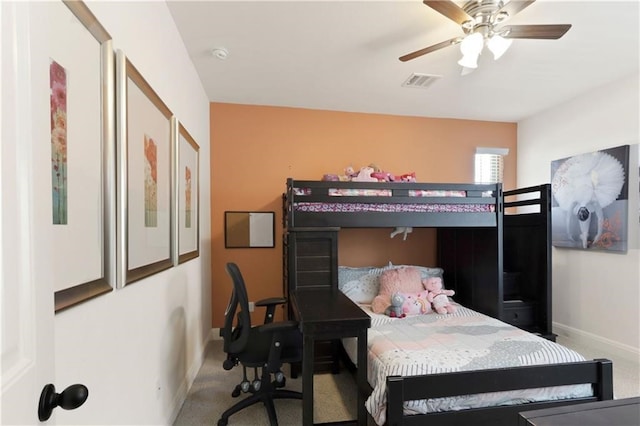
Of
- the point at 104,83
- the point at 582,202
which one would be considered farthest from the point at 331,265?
the point at 582,202

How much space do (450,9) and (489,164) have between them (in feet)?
9.22

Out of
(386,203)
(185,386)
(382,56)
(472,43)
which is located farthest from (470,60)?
(185,386)

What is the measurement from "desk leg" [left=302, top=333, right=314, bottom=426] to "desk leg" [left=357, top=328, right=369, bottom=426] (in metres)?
0.30

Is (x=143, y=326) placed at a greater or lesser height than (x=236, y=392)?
greater

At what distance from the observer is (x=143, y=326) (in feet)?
4.84

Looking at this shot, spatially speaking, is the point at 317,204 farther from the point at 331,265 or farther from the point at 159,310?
the point at 159,310

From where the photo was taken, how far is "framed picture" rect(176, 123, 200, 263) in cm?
209

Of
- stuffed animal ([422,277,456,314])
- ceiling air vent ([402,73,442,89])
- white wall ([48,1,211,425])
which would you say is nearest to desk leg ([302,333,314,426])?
white wall ([48,1,211,425])

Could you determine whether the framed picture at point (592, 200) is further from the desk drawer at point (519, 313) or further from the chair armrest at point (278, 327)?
the chair armrest at point (278, 327)

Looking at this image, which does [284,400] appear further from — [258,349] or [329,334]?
[329,334]

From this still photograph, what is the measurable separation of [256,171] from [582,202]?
3367 mm

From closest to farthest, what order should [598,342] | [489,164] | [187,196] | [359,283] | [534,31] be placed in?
[534,31], [187,196], [598,342], [359,283], [489,164]

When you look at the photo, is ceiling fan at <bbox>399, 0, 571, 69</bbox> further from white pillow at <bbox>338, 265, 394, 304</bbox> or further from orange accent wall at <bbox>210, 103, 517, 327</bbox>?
white pillow at <bbox>338, 265, 394, 304</bbox>

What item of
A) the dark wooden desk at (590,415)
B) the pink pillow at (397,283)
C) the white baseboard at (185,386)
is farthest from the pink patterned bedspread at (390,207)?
the dark wooden desk at (590,415)
